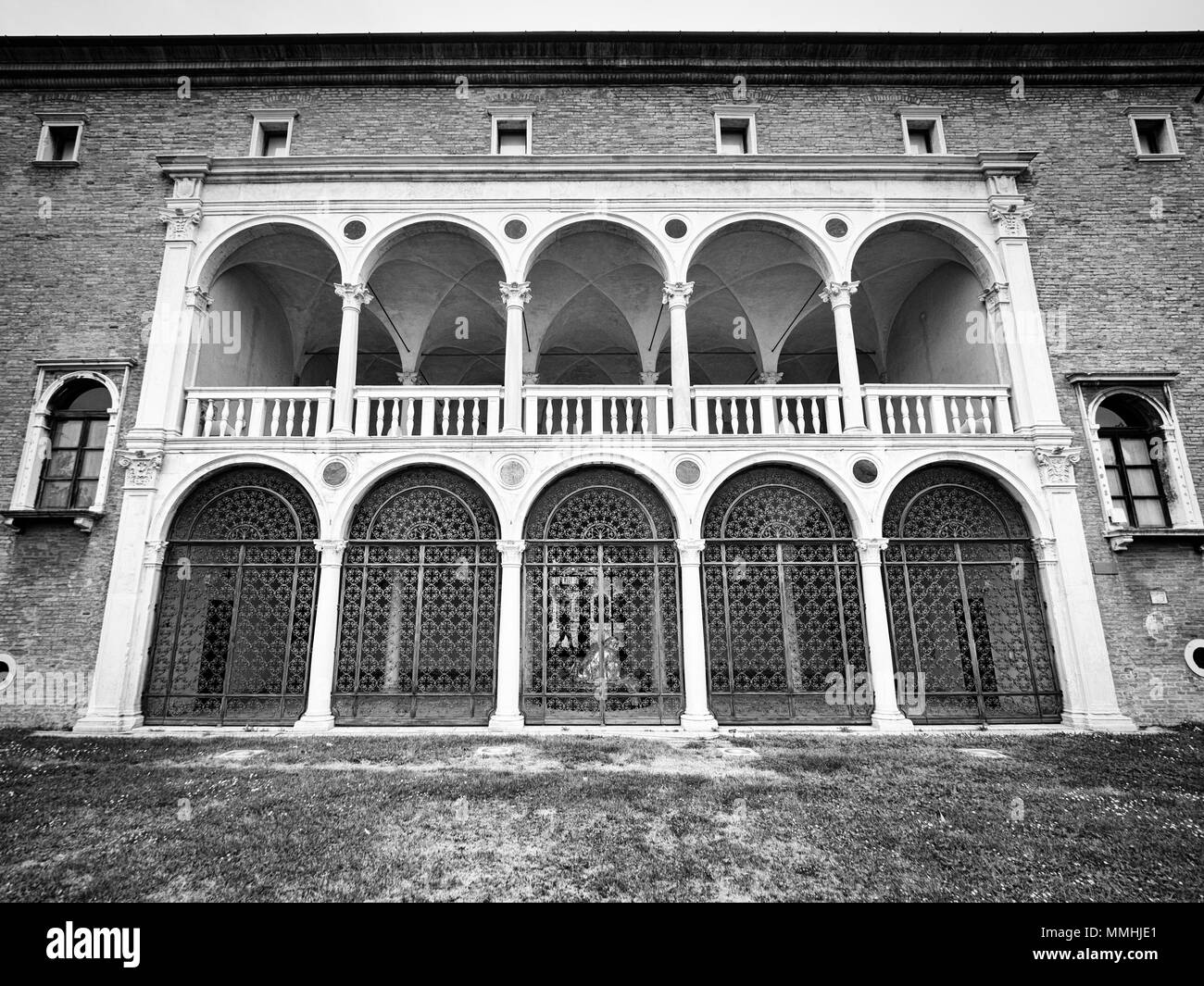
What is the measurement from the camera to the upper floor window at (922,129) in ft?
41.5

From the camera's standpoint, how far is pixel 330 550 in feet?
34.1

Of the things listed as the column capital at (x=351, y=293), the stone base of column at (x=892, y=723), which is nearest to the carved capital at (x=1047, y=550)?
the stone base of column at (x=892, y=723)

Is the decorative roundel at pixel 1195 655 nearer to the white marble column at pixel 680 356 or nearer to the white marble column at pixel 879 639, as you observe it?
the white marble column at pixel 879 639

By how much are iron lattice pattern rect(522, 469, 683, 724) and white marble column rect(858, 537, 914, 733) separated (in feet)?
10.4

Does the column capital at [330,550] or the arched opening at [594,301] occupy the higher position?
the arched opening at [594,301]

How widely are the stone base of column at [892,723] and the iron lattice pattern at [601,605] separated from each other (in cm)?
315

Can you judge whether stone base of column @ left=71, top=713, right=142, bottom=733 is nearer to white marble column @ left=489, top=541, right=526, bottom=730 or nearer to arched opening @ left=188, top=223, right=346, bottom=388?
white marble column @ left=489, top=541, right=526, bottom=730

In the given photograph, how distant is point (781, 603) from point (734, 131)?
998cm

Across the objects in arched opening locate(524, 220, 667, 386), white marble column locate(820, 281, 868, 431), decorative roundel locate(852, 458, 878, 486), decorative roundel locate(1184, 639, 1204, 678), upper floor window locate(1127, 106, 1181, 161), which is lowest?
decorative roundel locate(1184, 639, 1204, 678)

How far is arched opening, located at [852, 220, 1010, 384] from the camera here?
11945mm

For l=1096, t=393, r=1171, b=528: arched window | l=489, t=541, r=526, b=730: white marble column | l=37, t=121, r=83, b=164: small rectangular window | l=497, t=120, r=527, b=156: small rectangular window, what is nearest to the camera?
l=489, t=541, r=526, b=730: white marble column

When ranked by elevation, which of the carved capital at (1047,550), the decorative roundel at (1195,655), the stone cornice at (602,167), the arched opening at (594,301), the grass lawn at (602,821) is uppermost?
the stone cornice at (602,167)

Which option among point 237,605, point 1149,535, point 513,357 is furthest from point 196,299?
point 1149,535

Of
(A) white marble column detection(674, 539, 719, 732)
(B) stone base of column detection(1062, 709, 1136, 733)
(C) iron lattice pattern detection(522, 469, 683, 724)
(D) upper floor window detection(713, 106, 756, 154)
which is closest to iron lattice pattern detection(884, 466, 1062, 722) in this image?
(B) stone base of column detection(1062, 709, 1136, 733)
